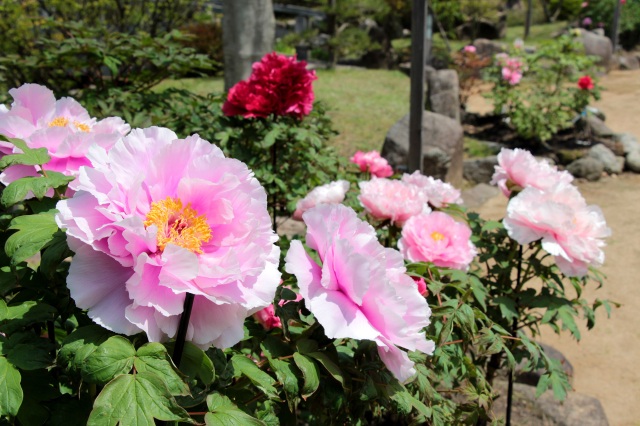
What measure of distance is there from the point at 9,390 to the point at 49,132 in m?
0.45

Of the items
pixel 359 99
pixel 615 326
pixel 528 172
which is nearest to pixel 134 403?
pixel 528 172

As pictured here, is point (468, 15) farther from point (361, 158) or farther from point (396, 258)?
point (396, 258)

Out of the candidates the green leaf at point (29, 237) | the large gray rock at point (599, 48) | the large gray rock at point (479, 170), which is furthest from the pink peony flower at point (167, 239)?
the large gray rock at point (599, 48)

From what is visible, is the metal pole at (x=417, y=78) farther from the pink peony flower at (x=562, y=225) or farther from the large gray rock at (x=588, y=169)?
the large gray rock at (x=588, y=169)

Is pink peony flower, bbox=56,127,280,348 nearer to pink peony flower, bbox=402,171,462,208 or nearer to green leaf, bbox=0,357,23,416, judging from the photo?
green leaf, bbox=0,357,23,416

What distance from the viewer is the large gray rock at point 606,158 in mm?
6812

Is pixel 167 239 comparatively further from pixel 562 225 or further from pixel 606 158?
pixel 606 158

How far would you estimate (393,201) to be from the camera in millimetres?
1586

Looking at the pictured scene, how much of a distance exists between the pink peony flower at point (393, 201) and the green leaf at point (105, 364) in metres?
0.98

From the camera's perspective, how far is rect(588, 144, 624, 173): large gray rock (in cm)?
681

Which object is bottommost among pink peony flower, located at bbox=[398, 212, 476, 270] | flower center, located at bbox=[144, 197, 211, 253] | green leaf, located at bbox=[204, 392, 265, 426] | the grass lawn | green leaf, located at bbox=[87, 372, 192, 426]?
the grass lawn

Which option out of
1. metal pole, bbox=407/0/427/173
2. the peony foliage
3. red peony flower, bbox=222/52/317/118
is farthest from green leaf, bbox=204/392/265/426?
metal pole, bbox=407/0/427/173

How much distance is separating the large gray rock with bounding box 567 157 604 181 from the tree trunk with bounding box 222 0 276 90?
4440mm

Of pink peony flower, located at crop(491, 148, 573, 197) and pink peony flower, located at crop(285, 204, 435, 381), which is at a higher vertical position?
pink peony flower, located at crop(285, 204, 435, 381)
